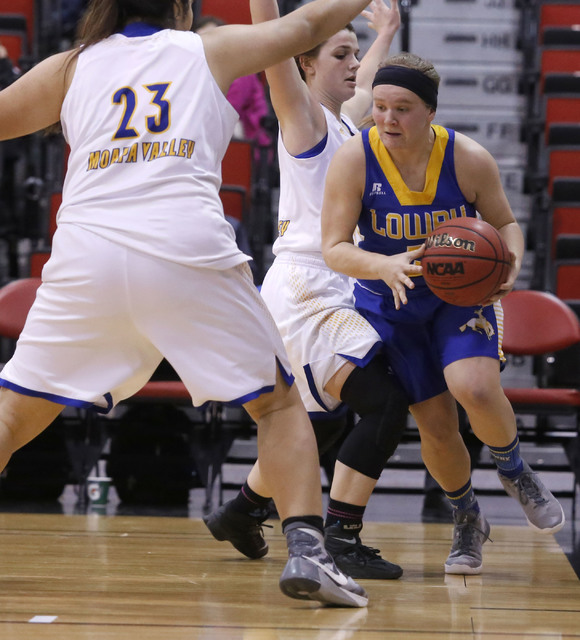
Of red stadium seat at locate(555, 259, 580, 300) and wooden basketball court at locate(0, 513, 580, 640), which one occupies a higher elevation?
red stadium seat at locate(555, 259, 580, 300)

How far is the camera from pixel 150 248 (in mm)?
2480

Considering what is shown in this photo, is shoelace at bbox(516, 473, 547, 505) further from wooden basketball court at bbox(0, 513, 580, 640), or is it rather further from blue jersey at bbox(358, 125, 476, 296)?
blue jersey at bbox(358, 125, 476, 296)

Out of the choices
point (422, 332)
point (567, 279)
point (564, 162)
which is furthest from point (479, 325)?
point (564, 162)

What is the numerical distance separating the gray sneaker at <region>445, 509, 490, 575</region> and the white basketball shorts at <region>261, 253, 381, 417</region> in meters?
0.56

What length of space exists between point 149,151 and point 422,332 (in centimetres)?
114

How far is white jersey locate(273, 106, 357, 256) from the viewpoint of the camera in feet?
11.4

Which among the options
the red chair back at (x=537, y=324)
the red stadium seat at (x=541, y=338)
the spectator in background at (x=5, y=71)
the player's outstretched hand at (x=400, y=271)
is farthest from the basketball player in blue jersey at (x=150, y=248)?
the spectator in background at (x=5, y=71)

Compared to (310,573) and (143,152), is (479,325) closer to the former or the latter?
(310,573)

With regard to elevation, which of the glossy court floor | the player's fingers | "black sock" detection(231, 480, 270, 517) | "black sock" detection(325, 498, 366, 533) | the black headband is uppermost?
the black headband

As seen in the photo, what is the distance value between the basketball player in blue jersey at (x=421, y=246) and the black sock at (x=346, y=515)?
0.29 m

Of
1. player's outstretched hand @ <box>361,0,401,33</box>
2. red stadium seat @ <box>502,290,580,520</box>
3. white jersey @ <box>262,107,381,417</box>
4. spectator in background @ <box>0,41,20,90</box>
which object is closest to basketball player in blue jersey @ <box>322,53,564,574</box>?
white jersey @ <box>262,107,381,417</box>

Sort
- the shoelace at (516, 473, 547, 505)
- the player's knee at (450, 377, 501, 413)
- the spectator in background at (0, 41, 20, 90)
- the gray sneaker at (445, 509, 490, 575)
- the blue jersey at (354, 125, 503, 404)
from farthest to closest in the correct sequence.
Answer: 1. the spectator in background at (0, 41, 20, 90)
2. the gray sneaker at (445, 509, 490, 575)
3. the shoelace at (516, 473, 547, 505)
4. the blue jersey at (354, 125, 503, 404)
5. the player's knee at (450, 377, 501, 413)

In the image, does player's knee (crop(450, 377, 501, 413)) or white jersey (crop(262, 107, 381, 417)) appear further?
white jersey (crop(262, 107, 381, 417))

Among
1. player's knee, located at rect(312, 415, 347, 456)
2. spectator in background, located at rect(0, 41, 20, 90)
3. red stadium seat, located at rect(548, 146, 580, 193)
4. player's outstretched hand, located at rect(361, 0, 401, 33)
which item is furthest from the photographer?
red stadium seat, located at rect(548, 146, 580, 193)
